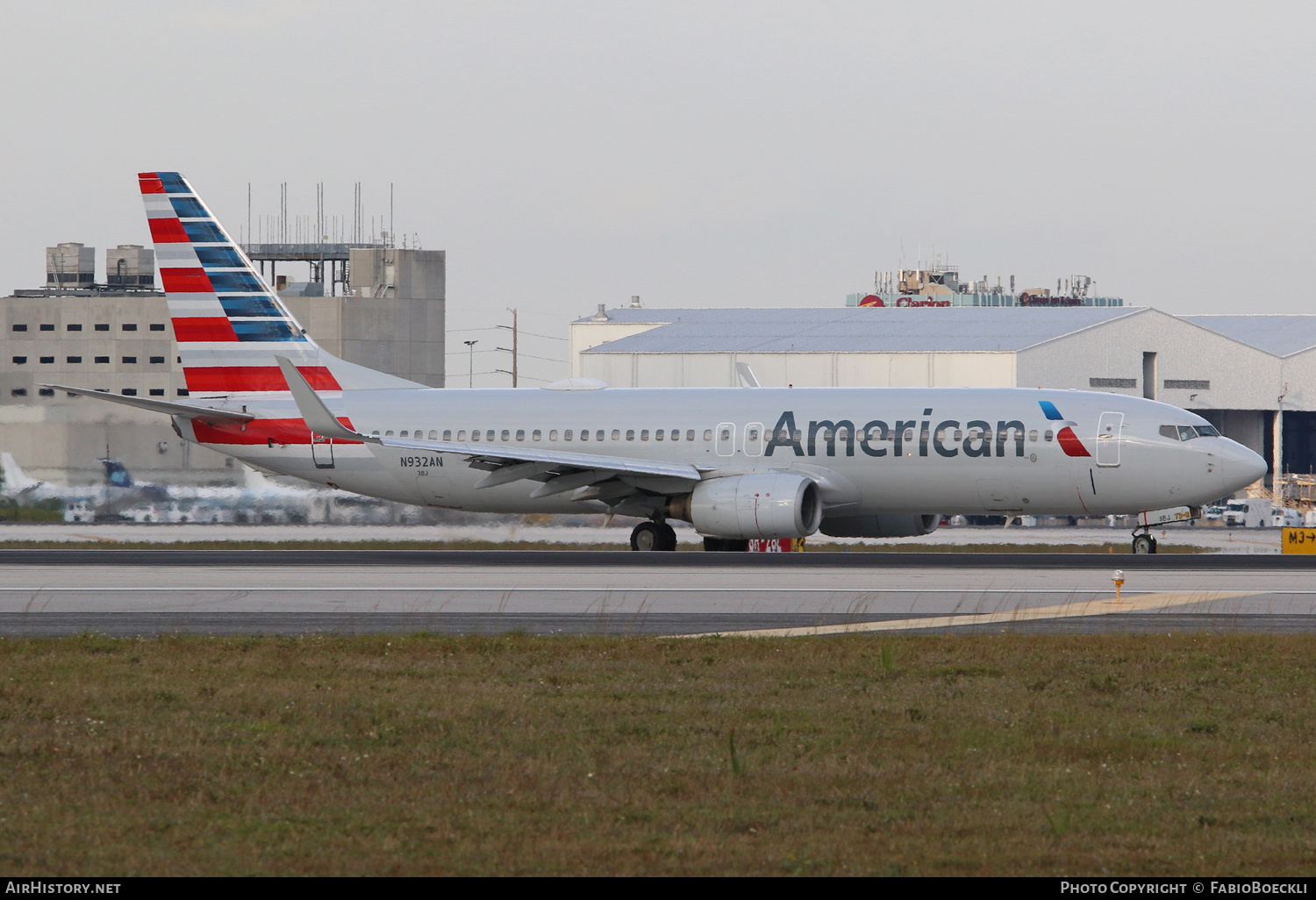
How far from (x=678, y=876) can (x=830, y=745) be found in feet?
12.9

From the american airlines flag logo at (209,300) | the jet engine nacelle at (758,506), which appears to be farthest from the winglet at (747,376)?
the american airlines flag logo at (209,300)

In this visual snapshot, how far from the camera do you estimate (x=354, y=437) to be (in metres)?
34.7

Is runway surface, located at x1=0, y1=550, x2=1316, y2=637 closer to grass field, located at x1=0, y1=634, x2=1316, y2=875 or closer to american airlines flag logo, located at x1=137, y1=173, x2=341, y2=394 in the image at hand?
grass field, located at x1=0, y1=634, x2=1316, y2=875

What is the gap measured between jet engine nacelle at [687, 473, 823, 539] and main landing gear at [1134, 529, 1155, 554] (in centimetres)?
756

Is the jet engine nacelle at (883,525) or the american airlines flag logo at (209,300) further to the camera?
the american airlines flag logo at (209,300)

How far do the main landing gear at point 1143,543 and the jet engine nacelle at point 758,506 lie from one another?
24.8 ft

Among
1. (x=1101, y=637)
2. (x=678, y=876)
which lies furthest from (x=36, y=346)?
(x=678, y=876)

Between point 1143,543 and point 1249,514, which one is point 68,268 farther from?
point 1143,543

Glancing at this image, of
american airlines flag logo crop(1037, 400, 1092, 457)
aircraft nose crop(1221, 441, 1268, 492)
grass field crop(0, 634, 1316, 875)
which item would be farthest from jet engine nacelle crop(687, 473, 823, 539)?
grass field crop(0, 634, 1316, 875)

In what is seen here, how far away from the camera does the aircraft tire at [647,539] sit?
124 feet

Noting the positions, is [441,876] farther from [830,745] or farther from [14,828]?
[830,745]

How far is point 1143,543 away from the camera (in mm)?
36844

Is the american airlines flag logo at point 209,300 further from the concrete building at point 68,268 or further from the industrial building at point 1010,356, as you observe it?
the concrete building at point 68,268

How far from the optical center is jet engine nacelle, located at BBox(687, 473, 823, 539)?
113ft
